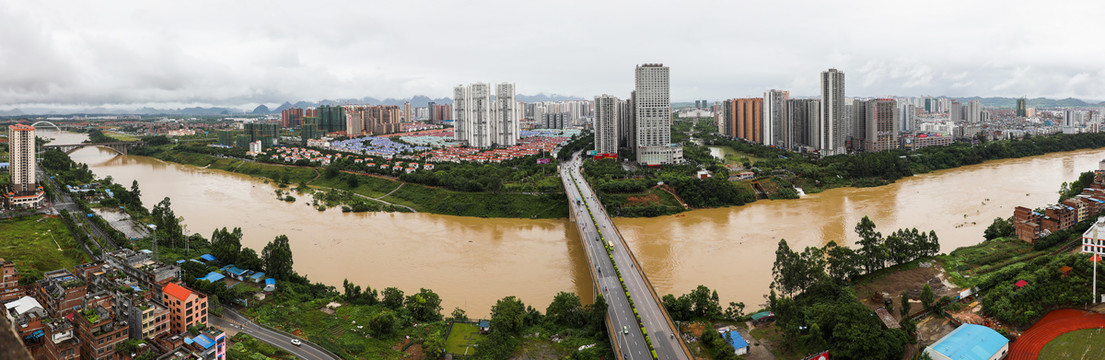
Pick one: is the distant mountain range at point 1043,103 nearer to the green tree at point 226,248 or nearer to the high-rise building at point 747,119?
the high-rise building at point 747,119

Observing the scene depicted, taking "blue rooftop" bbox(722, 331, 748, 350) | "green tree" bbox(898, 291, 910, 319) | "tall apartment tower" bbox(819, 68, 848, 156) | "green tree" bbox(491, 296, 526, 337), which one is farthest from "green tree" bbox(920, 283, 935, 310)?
"tall apartment tower" bbox(819, 68, 848, 156)

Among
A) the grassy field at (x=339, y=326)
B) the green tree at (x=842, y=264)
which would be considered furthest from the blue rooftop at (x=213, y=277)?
the green tree at (x=842, y=264)

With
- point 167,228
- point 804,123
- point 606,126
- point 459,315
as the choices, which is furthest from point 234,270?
point 804,123

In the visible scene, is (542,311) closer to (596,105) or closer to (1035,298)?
(1035,298)

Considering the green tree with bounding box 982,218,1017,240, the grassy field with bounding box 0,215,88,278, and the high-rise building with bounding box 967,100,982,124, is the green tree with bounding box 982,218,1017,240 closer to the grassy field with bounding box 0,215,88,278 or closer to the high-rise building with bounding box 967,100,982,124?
the grassy field with bounding box 0,215,88,278

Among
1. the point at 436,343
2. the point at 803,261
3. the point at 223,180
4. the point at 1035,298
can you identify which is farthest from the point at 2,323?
the point at 223,180
